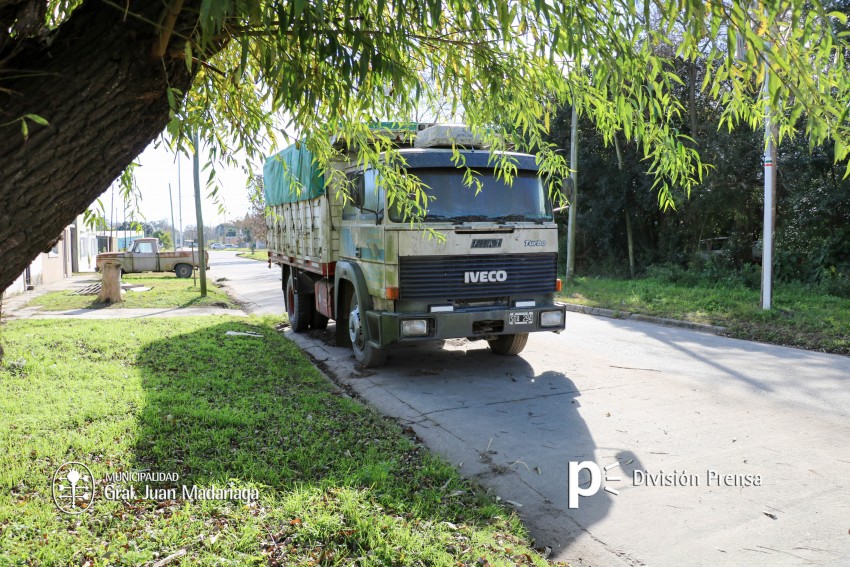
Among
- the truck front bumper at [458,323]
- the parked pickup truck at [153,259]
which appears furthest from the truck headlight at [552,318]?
the parked pickup truck at [153,259]

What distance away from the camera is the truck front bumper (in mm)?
7367

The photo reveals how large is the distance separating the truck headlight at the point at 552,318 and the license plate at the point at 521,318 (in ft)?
0.54

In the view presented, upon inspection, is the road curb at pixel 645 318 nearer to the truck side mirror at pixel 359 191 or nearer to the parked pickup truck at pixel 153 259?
the truck side mirror at pixel 359 191

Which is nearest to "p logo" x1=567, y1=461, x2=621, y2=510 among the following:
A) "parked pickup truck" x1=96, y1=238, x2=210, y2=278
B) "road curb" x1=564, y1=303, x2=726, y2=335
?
"road curb" x1=564, y1=303, x2=726, y2=335

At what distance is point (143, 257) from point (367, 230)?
23000 mm

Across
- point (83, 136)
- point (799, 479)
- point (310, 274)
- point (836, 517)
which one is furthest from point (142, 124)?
point (310, 274)

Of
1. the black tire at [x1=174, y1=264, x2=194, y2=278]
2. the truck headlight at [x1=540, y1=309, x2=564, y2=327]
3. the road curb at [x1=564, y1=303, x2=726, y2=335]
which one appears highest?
the truck headlight at [x1=540, y1=309, x2=564, y2=327]

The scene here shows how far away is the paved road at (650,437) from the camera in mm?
3764

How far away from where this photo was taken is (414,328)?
7363 millimetres

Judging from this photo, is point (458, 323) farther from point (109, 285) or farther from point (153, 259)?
point (153, 259)

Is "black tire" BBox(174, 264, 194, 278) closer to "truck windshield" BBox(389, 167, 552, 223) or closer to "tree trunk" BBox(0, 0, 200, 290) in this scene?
"truck windshield" BBox(389, 167, 552, 223)

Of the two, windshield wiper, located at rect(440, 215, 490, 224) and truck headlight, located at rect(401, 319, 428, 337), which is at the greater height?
windshield wiper, located at rect(440, 215, 490, 224)

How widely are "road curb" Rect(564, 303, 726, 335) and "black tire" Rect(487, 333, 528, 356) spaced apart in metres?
3.30

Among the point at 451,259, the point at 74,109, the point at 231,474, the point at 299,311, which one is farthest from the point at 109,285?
the point at 74,109
